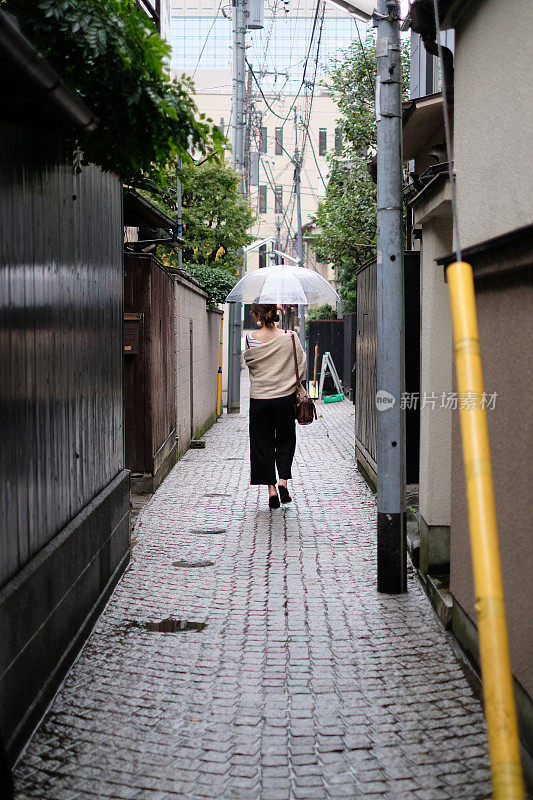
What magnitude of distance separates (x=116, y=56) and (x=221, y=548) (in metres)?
4.63

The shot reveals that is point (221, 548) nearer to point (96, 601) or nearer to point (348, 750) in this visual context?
point (96, 601)

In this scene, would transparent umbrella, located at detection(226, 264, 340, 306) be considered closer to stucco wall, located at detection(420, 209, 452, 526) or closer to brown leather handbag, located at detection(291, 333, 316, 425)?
brown leather handbag, located at detection(291, 333, 316, 425)

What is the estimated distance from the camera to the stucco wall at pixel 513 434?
3816 mm

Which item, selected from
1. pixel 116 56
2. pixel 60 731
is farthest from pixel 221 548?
pixel 116 56

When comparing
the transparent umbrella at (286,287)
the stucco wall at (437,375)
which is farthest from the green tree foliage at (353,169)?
the stucco wall at (437,375)

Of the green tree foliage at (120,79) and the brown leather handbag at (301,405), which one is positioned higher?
the green tree foliage at (120,79)

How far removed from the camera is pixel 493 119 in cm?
469

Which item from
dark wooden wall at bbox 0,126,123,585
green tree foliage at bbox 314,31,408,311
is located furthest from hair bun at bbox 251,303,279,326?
green tree foliage at bbox 314,31,408,311

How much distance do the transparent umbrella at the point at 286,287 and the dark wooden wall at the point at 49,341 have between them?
429cm

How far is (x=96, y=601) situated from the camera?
5977mm

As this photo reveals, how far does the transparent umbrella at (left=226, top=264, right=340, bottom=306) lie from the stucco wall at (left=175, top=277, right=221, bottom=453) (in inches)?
→ 75.7

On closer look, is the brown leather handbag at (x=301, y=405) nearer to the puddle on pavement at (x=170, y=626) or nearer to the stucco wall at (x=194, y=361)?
the puddle on pavement at (x=170, y=626)

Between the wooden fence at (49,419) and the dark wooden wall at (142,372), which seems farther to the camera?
the dark wooden wall at (142,372)

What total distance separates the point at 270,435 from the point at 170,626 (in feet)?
12.5
